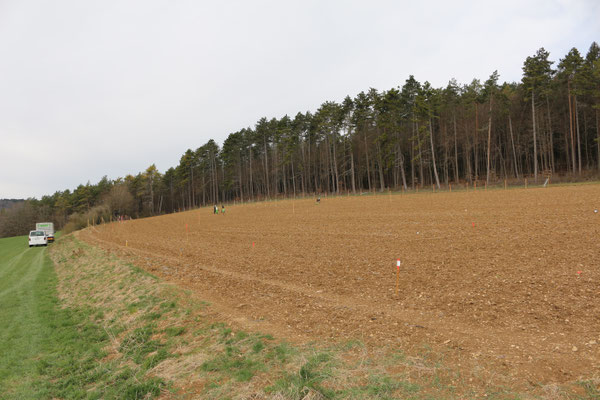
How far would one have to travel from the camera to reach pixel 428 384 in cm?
412

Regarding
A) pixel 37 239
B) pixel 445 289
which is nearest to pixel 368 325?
pixel 445 289

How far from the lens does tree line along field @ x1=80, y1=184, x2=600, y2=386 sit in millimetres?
4867

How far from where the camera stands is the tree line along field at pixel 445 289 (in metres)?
4.87

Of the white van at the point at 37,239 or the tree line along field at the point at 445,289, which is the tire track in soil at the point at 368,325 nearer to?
the tree line along field at the point at 445,289

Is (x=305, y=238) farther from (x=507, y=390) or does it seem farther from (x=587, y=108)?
(x=587, y=108)

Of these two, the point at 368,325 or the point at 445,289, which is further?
the point at 445,289

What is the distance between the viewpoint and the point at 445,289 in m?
7.69

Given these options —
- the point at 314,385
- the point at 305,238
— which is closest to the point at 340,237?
the point at 305,238

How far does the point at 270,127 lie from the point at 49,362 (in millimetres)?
74101

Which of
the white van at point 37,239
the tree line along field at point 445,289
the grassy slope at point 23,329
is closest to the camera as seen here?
the tree line along field at point 445,289

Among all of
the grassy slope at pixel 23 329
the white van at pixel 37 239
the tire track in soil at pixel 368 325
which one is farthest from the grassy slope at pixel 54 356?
the white van at pixel 37 239

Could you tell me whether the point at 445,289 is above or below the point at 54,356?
above

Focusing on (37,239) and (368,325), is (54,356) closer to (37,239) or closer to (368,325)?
(368,325)

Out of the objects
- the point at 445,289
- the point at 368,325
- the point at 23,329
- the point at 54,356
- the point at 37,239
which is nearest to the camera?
the point at 368,325
